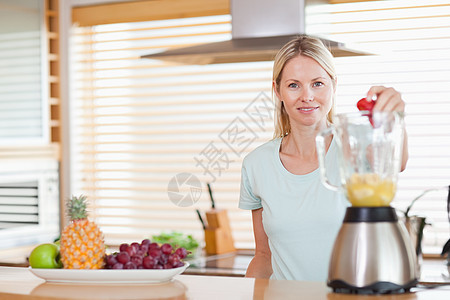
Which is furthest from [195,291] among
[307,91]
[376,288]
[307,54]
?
[307,54]

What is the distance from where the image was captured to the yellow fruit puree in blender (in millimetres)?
1350

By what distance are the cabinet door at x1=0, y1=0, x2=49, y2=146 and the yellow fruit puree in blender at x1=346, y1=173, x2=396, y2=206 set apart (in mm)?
2689

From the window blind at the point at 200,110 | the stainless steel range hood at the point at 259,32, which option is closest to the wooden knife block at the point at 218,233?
the window blind at the point at 200,110

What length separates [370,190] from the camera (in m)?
1.35

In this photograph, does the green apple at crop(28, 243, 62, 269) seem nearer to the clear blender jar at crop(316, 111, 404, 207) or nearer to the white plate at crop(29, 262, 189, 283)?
the white plate at crop(29, 262, 189, 283)

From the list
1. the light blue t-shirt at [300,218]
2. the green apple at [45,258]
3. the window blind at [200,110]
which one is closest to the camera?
the green apple at [45,258]

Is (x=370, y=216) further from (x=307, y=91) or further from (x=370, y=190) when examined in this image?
(x=307, y=91)

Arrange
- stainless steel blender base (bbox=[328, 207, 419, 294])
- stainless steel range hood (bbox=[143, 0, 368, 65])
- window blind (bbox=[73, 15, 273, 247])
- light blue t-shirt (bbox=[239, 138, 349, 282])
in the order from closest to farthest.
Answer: stainless steel blender base (bbox=[328, 207, 419, 294])
light blue t-shirt (bbox=[239, 138, 349, 282])
stainless steel range hood (bbox=[143, 0, 368, 65])
window blind (bbox=[73, 15, 273, 247])

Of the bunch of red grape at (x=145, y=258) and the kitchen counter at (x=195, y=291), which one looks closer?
the kitchen counter at (x=195, y=291)

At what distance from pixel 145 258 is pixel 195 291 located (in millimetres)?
147

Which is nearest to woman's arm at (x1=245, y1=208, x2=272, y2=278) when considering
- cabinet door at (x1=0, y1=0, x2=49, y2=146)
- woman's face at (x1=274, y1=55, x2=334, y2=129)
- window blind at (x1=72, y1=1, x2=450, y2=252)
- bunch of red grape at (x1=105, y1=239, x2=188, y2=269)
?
woman's face at (x1=274, y1=55, x2=334, y2=129)

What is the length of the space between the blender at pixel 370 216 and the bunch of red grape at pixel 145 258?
37 cm

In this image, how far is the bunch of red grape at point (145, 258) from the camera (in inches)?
Result: 60.3

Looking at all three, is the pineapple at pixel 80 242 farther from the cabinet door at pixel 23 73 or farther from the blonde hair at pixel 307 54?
the cabinet door at pixel 23 73
